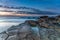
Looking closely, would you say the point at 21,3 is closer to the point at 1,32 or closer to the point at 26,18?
the point at 26,18

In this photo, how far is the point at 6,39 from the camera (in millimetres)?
1570

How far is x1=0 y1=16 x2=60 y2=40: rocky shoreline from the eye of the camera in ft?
5.22

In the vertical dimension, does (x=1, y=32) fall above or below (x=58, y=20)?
below

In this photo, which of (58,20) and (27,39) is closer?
(27,39)

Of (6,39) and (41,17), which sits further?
A: (41,17)

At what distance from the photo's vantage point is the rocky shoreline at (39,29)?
159 cm

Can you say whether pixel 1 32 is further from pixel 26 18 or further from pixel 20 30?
pixel 26 18

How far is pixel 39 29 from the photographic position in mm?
1706

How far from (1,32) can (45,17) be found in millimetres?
650

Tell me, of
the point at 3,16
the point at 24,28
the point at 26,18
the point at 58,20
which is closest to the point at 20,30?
the point at 24,28

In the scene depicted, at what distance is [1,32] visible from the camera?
1.63 meters

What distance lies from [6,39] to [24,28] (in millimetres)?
283

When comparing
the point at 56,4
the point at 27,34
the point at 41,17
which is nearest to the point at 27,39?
the point at 27,34

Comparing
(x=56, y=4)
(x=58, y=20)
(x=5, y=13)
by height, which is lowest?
(x=58, y=20)
